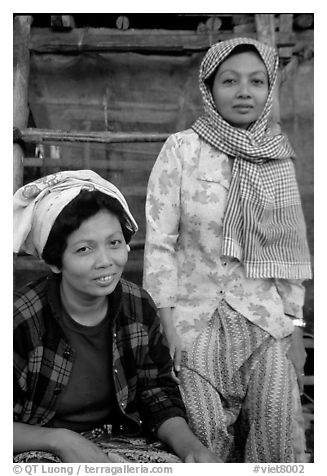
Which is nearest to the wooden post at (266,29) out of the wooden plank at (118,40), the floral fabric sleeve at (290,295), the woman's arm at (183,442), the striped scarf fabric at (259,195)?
the wooden plank at (118,40)

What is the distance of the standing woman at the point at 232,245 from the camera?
6.47 feet

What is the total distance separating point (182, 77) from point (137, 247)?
0.87m

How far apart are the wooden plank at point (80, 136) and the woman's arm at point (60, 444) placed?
1305 mm

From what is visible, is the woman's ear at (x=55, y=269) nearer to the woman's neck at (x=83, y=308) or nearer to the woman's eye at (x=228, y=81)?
the woman's neck at (x=83, y=308)

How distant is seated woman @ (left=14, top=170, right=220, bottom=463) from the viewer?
1.67 meters

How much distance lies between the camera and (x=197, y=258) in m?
2.07

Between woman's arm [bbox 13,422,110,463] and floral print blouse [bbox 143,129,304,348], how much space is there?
53 centimetres

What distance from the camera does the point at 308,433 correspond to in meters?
2.61

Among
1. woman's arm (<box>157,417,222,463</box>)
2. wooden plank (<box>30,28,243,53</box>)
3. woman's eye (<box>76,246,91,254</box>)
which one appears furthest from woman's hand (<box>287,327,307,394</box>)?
wooden plank (<box>30,28,243,53</box>)

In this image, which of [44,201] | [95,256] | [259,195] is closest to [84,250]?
[95,256]

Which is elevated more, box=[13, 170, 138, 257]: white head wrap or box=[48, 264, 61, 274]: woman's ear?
box=[13, 170, 138, 257]: white head wrap

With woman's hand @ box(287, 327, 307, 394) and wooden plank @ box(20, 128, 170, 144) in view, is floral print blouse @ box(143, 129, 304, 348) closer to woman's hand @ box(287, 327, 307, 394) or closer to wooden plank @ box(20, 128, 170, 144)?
woman's hand @ box(287, 327, 307, 394)

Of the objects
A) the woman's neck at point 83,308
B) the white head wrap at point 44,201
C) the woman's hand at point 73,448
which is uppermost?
the white head wrap at point 44,201

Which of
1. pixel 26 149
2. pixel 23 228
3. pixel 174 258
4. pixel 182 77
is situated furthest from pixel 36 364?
pixel 182 77
